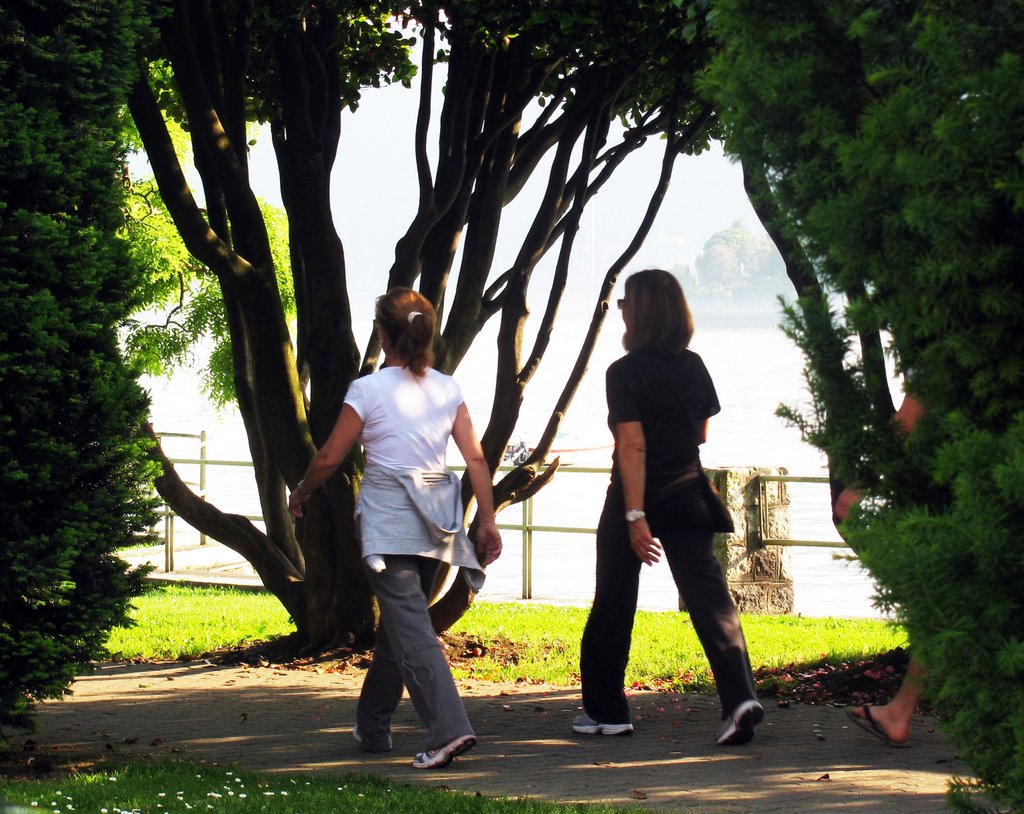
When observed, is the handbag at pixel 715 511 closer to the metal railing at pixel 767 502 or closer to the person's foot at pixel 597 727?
the person's foot at pixel 597 727

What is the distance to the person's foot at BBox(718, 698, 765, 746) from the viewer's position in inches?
222

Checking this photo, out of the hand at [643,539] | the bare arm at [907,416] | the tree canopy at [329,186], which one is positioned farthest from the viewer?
the tree canopy at [329,186]

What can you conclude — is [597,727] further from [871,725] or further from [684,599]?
[871,725]

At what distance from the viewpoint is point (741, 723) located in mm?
5672

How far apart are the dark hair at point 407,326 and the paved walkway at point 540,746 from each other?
1701 mm

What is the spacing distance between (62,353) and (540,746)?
265 centimetres

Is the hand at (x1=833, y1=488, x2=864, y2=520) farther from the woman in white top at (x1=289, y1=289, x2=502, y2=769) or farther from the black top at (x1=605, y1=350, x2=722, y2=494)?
the woman in white top at (x1=289, y1=289, x2=502, y2=769)

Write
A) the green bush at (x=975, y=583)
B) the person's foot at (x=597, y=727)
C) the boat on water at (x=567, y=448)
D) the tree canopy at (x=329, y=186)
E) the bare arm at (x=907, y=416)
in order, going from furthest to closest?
the boat on water at (x=567, y=448) < the tree canopy at (x=329, y=186) < the person's foot at (x=597, y=727) < the bare arm at (x=907, y=416) < the green bush at (x=975, y=583)

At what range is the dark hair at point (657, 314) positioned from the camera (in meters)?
5.89

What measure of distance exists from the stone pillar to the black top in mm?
5303

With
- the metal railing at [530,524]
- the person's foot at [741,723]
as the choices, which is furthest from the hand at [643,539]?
the metal railing at [530,524]

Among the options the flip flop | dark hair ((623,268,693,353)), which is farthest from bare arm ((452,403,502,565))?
the flip flop

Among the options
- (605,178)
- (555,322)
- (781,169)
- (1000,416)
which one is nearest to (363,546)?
(781,169)

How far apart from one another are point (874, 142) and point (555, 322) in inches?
229
